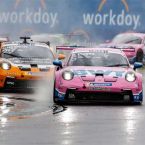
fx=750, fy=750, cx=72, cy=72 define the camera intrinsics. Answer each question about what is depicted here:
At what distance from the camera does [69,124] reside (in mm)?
11672

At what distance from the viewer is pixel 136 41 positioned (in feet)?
109

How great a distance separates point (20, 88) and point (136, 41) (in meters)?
15.9

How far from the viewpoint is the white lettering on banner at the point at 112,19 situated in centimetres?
3538

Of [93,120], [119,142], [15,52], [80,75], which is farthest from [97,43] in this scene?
[119,142]

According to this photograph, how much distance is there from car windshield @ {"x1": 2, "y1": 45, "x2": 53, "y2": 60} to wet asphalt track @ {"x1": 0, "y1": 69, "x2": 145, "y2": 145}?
3.30 meters

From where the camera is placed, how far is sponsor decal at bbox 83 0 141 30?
3534cm

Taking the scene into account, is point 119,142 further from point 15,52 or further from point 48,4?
point 48,4

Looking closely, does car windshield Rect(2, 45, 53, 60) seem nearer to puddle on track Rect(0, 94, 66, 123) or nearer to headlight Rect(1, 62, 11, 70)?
headlight Rect(1, 62, 11, 70)

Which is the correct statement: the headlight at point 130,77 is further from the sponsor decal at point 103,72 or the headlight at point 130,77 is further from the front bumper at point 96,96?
the front bumper at point 96,96

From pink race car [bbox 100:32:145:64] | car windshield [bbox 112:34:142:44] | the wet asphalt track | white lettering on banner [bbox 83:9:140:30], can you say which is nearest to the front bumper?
the wet asphalt track

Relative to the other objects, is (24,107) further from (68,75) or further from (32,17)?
(32,17)

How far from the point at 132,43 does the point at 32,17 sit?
610 centimetres

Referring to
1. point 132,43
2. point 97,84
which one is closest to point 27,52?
point 97,84

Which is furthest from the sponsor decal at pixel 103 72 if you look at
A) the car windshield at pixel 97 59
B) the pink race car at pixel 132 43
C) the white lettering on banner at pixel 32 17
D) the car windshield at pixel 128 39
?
the white lettering on banner at pixel 32 17
